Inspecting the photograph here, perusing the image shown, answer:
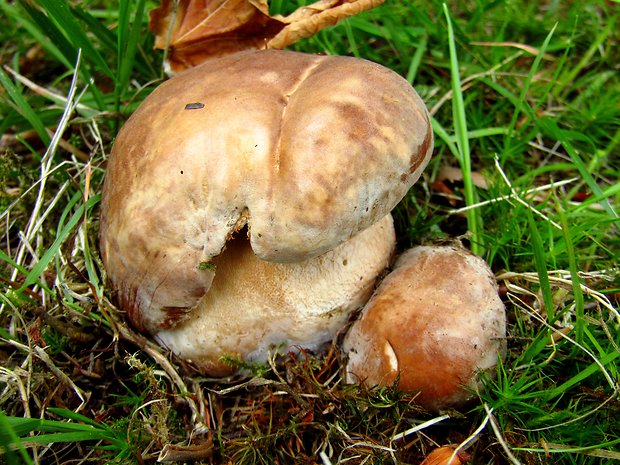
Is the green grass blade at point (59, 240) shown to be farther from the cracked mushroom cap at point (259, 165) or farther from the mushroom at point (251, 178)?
the cracked mushroom cap at point (259, 165)

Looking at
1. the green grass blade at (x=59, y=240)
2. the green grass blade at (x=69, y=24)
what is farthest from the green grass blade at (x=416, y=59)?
the green grass blade at (x=59, y=240)

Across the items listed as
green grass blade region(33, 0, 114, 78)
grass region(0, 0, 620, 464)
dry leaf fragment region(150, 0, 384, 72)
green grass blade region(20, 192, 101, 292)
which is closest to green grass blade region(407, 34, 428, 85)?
grass region(0, 0, 620, 464)

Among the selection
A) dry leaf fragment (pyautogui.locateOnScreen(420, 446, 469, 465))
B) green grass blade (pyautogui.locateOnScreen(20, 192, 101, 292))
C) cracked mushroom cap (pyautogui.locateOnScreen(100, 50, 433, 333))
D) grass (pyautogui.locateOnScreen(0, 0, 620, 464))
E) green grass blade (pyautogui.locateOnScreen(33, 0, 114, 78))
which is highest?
green grass blade (pyautogui.locateOnScreen(33, 0, 114, 78))

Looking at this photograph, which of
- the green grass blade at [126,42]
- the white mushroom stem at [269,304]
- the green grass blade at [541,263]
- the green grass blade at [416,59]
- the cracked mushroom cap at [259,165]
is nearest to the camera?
the cracked mushroom cap at [259,165]

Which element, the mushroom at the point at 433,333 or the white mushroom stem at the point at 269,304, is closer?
A: the mushroom at the point at 433,333

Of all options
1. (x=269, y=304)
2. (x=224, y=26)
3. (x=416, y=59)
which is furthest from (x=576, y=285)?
(x=224, y=26)

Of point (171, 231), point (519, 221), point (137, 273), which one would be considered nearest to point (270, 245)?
point (171, 231)

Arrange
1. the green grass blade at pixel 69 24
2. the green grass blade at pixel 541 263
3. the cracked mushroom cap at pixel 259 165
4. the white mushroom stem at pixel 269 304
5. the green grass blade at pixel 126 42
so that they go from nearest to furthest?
the cracked mushroom cap at pixel 259 165 < the green grass blade at pixel 541 263 < the white mushroom stem at pixel 269 304 < the green grass blade at pixel 69 24 < the green grass blade at pixel 126 42

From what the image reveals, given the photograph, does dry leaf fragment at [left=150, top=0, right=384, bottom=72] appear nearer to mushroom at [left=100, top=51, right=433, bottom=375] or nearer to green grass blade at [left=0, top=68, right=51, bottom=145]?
mushroom at [left=100, top=51, right=433, bottom=375]
